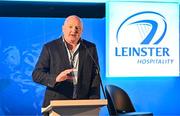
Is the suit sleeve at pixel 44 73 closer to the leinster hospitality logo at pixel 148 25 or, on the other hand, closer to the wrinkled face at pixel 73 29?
the wrinkled face at pixel 73 29

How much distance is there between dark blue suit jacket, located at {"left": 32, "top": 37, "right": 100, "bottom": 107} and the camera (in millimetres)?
2926

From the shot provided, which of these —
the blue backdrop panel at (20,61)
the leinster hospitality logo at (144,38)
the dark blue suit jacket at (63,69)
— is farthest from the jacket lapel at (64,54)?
the leinster hospitality logo at (144,38)

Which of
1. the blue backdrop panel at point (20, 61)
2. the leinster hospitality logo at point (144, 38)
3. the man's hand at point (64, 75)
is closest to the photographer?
the man's hand at point (64, 75)

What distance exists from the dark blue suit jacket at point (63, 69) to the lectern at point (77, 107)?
43 cm

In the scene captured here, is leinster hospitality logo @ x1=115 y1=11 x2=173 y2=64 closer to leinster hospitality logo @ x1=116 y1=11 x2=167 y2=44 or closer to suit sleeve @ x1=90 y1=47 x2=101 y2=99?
leinster hospitality logo @ x1=116 y1=11 x2=167 y2=44

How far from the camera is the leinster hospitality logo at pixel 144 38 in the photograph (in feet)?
21.7

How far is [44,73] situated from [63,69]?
14 centimetres

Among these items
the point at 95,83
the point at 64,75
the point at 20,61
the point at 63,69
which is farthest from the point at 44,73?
the point at 20,61

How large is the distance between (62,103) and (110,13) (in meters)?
4.34

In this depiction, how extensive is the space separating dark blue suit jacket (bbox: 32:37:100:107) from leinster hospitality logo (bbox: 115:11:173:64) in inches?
141

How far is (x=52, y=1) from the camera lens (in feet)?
21.6

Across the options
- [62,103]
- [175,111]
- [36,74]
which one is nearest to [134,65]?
[175,111]

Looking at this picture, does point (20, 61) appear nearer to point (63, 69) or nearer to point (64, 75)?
point (63, 69)

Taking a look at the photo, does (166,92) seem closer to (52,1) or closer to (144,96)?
(144,96)
